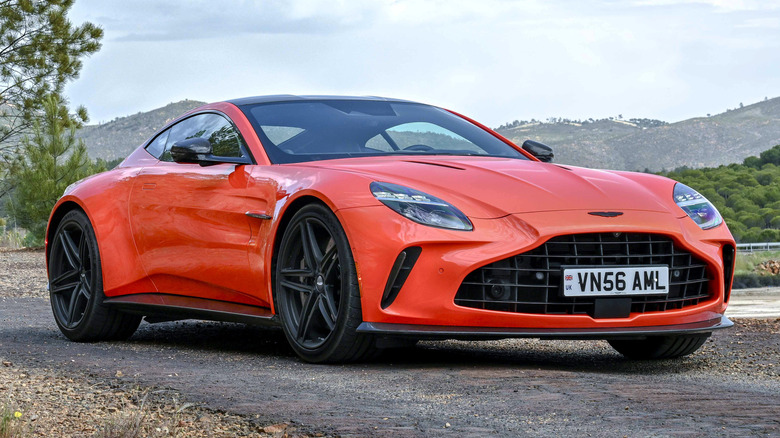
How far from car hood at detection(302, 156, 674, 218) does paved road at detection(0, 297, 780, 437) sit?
0.75 m

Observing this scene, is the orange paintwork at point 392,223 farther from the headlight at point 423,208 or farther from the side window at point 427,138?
the side window at point 427,138

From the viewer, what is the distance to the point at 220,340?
6.71m

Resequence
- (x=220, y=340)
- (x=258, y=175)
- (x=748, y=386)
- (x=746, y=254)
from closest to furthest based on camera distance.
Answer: (x=748, y=386) → (x=258, y=175) → (x=220, y=340) → (x=746, y=254)

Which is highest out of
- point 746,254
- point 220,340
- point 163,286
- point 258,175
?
point 258,175

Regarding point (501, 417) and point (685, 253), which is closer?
point (501, 417)

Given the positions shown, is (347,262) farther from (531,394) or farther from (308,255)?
(531,394)

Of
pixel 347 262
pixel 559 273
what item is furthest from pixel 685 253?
pixel 347 262

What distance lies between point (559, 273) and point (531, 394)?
0.82 metres

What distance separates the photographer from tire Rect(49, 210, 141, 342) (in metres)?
6.52

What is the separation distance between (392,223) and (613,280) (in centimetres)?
103

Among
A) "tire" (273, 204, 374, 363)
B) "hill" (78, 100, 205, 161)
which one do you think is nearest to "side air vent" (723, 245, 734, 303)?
"tire" (273, 204, 374, 363)

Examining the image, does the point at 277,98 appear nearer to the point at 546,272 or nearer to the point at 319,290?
the point at 319,290

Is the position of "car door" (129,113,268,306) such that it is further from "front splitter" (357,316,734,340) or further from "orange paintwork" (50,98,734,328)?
"front splitter" (357,316,734,340)

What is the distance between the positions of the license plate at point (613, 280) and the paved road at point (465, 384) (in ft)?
1.23
